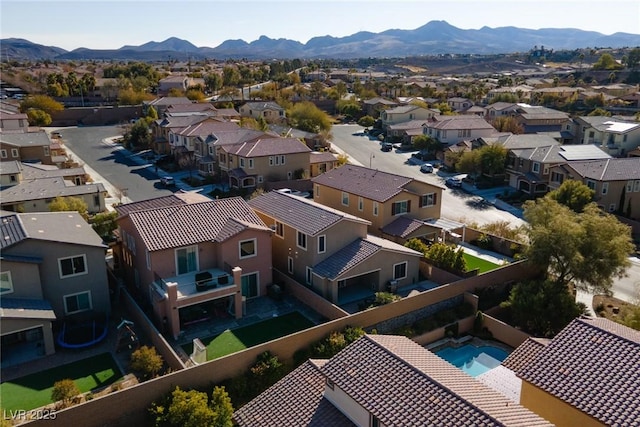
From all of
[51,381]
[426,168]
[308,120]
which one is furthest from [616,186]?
[51,381]

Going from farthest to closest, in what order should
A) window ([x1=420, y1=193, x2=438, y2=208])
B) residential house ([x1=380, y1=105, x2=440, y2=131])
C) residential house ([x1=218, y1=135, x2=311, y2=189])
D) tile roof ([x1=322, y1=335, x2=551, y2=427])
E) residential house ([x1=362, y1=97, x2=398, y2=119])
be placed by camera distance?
1. residential house ([x1=362, y1=97, x2=398, y2=119])
2. residential house ([x1=380, y1=105, x2=440, y2=131])
3. residential house ([x1=218, y1=135, x2=311, y2=189])
4. window ([x1=420, y1=193, x2=438, y2=208])
5. tile roof ([x1=322, y1=335, x2=551, y2=427])

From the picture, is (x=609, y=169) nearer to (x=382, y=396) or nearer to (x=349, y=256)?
(x=349, y=256)

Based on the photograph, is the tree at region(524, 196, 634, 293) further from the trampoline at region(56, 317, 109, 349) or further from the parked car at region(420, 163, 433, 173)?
the parked car at region(420, 163, 433, 173)

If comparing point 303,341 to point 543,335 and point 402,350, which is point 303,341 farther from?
point 543,335

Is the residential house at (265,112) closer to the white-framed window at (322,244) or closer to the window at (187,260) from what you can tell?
the white-framed window at (322,244)

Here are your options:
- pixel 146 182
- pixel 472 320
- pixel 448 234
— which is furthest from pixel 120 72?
pixel 472 320

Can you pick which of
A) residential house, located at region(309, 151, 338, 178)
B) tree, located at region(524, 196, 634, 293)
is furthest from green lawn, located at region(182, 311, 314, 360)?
residential house, located at region(309, 151, 338, 178)
